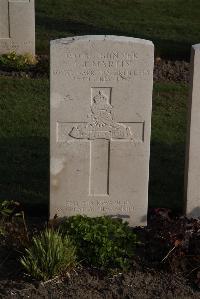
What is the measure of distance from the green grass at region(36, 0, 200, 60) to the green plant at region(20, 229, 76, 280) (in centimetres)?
767

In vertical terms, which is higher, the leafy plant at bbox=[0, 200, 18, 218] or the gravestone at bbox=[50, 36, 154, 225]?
the gravestone at bbox=[50, 36, 154, 225]

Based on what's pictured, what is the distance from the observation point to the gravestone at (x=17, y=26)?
475 inches

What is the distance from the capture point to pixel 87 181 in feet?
21.9

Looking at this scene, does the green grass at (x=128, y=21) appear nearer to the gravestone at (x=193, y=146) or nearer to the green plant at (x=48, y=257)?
the gravestone at (x=193, y=146)

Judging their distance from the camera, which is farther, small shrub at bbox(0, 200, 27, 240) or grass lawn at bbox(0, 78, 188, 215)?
grass lawn at bbox(0, 78, 188, 215)

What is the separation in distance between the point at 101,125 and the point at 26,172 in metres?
2.05

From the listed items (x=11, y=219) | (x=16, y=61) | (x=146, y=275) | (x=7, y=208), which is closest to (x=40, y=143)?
(x=7, y=208)

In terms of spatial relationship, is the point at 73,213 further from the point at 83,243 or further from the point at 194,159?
the point at 194,159

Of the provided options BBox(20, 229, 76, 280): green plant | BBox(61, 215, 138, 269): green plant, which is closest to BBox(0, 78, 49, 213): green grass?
BBox(61, 215, 138, 269): green plant

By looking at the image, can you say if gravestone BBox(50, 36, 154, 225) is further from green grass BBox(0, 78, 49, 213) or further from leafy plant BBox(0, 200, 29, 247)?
green grass BBox(0, 78, 49, 213)

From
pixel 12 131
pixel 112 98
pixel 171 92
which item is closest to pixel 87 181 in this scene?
pixel 112 98

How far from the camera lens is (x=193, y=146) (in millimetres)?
6715

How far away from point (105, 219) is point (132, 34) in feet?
29.8

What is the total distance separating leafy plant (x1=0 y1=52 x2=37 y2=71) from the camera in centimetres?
1199
